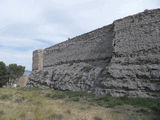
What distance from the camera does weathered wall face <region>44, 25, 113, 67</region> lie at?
11172 millimetres

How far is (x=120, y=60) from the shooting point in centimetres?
902

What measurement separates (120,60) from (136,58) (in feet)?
3.02

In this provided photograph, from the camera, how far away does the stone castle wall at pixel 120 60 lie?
7.77 meters

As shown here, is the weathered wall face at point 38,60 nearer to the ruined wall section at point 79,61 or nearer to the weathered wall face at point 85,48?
the ruined wall section at point 79,61

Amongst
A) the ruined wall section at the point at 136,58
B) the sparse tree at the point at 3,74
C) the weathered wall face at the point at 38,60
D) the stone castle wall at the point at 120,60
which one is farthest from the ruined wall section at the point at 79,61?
the sparse tree at the point at 3,74

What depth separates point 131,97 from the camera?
754 centimetres

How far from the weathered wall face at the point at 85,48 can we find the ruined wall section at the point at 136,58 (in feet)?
5.22

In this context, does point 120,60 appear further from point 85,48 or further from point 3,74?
point 3,74

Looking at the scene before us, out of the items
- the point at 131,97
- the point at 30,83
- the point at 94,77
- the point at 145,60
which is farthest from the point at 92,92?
the point at 30,83

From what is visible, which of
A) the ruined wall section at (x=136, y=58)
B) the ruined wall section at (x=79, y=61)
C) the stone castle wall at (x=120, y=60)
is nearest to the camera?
the ruined wall section at (x=136, y=58)

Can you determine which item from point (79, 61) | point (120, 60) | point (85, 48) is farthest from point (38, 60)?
point (120, 60)

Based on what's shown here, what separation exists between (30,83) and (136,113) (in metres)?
15.1

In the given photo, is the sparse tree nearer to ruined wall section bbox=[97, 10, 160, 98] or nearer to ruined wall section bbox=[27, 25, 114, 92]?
ruined wall section bbox=[27, 25, 114, 92]

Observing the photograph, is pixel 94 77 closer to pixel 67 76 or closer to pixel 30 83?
pixel 67 76
